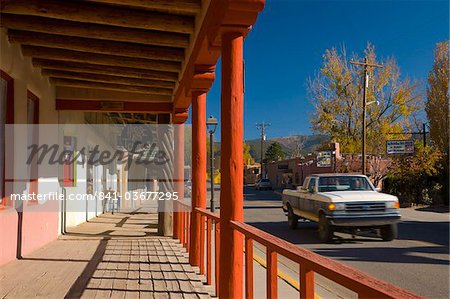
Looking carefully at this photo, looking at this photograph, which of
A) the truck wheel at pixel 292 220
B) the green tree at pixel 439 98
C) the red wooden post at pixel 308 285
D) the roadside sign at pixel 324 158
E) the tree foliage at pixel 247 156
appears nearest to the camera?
the red wooden post at pixel 308 285

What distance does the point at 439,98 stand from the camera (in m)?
39.1

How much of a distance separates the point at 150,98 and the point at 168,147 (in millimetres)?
1312

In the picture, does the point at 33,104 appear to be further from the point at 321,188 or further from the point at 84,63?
the point at 321,188

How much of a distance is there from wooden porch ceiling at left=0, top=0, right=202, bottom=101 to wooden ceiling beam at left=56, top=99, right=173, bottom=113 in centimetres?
69

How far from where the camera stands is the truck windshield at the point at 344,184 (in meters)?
13.1

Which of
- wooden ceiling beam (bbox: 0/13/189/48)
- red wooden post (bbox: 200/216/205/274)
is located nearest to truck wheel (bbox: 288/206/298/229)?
red wooden post (bbox: 200/216/205/274)

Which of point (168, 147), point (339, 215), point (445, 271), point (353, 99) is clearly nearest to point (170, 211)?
point (168, 147)

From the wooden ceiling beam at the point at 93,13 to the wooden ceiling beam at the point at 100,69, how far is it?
8.53ft

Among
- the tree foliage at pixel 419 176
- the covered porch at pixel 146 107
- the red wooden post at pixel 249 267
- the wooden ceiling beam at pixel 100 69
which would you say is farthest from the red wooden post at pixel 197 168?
the tree foliage at pixel 419 176

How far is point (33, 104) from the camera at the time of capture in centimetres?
889

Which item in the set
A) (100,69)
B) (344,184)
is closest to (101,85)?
(100,69)

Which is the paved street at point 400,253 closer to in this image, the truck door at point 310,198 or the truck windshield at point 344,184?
the truck door at point 310,198

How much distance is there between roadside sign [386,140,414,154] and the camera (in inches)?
1136

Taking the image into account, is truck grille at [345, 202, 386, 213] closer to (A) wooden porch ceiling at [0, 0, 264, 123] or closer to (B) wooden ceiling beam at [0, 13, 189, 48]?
(A) wooden porch ceiling at [0, 0, 264, 123]
